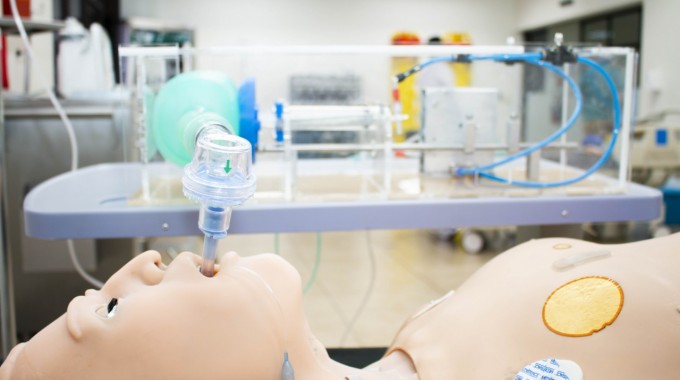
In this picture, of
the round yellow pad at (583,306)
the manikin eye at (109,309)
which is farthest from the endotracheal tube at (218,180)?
the round yellow pad at (583,306)

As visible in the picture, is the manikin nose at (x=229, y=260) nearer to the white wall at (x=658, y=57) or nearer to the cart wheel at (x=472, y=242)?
the cart wheel at (x=472, y=242)

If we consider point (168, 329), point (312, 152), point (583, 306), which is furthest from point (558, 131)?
point (168, 329)

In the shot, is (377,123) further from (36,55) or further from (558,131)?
(36,55)

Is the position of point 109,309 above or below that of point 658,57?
below

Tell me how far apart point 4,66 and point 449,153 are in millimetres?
1923

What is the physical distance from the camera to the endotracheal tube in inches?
25.3

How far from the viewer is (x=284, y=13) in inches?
253

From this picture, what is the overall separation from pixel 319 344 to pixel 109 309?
0.26 metres

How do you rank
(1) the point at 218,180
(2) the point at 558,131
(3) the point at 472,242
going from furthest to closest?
(3) the point at 472,242
(2) the point at 558,131
(1) the point at 218,180

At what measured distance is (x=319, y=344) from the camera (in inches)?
31.8

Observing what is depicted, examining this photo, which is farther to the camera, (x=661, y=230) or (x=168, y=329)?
(x=661, y=230)

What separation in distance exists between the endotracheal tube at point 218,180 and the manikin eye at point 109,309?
0.12 m

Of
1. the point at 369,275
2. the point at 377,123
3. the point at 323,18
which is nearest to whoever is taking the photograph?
the point at 377,123

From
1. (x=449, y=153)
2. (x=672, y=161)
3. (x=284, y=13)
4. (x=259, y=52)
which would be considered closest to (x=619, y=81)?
(x=449, y=153)
